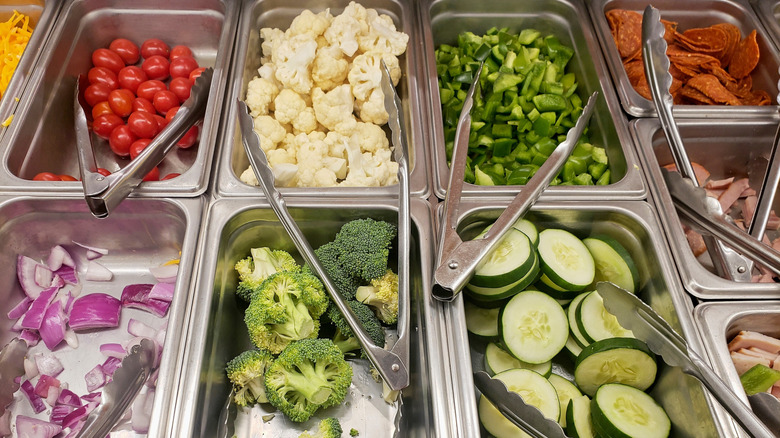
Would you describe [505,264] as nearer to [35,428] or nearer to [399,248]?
[399,248]

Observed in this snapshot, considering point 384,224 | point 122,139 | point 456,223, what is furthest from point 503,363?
point 122,139

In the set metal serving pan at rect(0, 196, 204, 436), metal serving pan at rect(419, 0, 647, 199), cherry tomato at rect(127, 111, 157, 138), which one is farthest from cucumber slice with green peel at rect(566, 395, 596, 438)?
cherry tomato at rect(127, 111, 157, 138)

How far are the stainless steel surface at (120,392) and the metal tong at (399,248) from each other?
44 centimetres

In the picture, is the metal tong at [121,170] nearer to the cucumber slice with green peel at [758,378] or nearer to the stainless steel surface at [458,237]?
the stainless steel surface at [458,237]

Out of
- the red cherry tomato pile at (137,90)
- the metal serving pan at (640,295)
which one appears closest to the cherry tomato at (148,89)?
the red cherry tomato pile at (137,90)

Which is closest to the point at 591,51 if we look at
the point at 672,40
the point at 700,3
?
the point at 672,40

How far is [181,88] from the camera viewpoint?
1896 mm

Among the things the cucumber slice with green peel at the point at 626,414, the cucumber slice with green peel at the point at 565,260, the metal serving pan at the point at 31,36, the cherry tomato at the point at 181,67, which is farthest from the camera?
the cherry tomato at the point at 181,67

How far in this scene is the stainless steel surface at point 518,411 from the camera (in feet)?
3.23

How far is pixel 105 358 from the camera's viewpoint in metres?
1.43

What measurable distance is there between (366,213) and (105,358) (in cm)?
85

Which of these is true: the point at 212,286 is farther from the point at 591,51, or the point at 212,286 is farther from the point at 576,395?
the point at 591,51

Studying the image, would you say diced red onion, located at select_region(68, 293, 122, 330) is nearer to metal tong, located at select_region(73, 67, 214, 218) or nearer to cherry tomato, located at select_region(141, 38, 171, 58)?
metal tong, located at select_region(73, 67, 214, 218)

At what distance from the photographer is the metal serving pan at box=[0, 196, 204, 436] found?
1.41 meters
